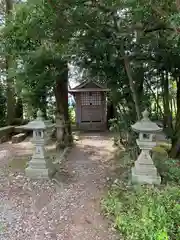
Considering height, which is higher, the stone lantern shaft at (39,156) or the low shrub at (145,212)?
the stone lantern shaft at (39,156)

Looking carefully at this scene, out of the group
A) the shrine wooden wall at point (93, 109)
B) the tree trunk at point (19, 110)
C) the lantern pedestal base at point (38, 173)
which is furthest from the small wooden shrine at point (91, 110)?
the lantern pedestal base at point (38, 173)

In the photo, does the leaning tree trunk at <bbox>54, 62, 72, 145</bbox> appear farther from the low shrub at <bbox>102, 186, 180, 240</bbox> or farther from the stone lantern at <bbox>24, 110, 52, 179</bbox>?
the low shrub at <bbox>102, 186, 180, 240</bbox>

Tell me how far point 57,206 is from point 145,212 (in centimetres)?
125

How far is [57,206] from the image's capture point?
132 inches

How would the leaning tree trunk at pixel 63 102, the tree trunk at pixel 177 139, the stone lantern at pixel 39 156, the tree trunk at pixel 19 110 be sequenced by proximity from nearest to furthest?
the stone lantern at pixel 39 156, the tree trunk at pixel 177 139, the leaning tree trunk at pixel 63 102, the tree trunk at pixel 19 110

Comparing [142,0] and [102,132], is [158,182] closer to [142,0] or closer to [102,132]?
[142,0]

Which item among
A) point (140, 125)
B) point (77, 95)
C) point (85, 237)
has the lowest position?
point (85, 237)

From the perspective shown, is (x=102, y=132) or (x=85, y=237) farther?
(x=102, y=132)

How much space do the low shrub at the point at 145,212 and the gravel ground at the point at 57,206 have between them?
0.18 metres

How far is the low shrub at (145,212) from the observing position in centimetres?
256

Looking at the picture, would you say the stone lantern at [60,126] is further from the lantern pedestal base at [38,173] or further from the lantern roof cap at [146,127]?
the lantern roof cap at [146,127]

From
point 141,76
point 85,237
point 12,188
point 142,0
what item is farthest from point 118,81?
point 85,237

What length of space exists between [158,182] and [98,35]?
9.33 feet

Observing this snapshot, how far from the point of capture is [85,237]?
264 cm
